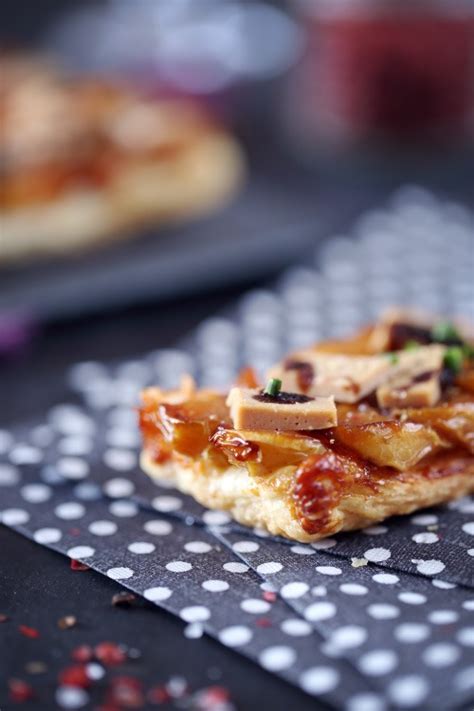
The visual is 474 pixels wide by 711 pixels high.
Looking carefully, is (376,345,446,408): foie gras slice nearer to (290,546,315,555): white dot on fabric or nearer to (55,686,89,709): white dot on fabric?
(290,546,315,555): white dot on fabric

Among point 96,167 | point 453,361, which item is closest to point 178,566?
point 453,361

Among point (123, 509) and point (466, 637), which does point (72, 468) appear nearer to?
point (123, 509)

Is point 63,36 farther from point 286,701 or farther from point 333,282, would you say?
point 286,701

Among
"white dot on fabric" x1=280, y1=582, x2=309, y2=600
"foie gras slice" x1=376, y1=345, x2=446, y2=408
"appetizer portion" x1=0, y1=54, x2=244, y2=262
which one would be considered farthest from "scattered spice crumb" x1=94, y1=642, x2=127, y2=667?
"appetizer portion" x1=0, y1=54, x2=244, y2=262

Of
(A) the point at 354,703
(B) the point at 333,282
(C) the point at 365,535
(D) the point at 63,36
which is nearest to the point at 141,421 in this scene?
(C) the point at 365,535

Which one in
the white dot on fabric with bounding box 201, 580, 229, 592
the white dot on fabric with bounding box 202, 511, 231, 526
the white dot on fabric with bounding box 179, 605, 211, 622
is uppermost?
the white dot on fabric with bounding box 202, 511, 231, 526

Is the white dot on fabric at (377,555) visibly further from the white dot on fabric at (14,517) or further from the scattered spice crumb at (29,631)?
the white dot on fabric at (14,517)

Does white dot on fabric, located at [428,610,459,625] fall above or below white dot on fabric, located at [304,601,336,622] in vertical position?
above
